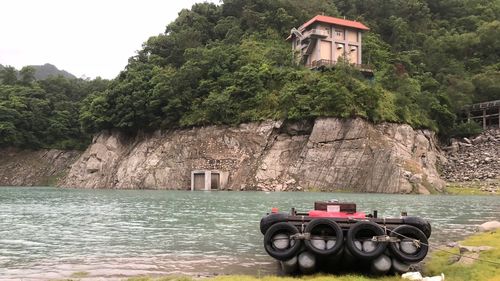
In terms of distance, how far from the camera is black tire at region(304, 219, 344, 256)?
13.8m

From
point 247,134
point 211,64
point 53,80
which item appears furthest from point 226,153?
point 53,80

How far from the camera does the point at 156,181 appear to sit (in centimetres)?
7425

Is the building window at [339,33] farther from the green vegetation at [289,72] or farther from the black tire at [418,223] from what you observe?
the black tire at [418,223]

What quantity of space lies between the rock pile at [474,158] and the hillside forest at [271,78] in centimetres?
314

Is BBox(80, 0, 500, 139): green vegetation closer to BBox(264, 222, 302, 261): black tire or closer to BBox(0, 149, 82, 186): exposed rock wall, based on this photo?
BBox(0, 149, 82, 186): exposed rock wall

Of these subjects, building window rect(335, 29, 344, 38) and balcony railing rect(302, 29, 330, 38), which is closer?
balcony railing rect(302, 29, 330, 38)

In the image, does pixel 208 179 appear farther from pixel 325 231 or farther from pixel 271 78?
pixel 325 231

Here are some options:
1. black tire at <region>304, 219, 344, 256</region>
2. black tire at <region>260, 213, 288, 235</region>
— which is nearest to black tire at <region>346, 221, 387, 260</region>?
black tire at <region>304, 219, 344, 256</region>

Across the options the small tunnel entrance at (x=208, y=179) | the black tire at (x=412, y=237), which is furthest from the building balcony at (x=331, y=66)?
the black tire at (x=412, y=237)

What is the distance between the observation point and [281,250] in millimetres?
14125

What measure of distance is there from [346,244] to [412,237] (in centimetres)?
216

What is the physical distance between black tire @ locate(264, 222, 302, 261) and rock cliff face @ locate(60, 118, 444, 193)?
4932cm

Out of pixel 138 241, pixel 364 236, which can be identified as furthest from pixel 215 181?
pixel 364 236

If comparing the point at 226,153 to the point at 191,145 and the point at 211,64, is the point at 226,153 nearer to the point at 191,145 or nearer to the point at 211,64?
the point at 191,145
